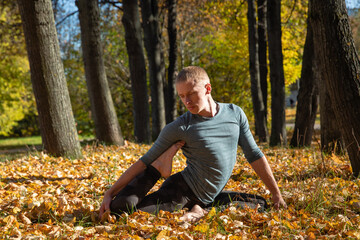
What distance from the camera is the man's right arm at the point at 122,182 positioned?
3.19 m

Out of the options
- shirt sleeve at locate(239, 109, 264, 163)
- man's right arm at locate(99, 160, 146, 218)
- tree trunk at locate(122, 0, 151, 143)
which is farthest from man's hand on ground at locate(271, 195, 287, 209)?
tree trunk at locate(122, 0, 151, 143)

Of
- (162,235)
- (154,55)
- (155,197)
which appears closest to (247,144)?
(155,197)

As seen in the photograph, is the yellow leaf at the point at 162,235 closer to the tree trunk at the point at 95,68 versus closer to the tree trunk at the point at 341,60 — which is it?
the tree trunk at the point at 341,60

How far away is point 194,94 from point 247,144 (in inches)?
30.4

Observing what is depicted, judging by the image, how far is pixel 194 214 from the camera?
3.15m

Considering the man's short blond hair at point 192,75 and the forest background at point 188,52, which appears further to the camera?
the forest background at point 188,52

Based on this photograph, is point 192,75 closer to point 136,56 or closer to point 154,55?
point 136,56

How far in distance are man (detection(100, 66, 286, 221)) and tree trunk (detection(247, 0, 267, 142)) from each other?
8228 millimetres

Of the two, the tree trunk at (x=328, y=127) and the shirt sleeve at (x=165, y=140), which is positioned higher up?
the shirt sleeve at (x=165, y=140)

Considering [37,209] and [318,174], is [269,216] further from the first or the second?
[37,209]

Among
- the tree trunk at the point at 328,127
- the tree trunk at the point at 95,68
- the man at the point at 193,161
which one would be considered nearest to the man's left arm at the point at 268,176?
the man at the point at 193,161

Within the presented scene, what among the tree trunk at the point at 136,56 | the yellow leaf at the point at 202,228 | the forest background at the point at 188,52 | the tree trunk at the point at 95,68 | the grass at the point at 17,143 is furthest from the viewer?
the grass at the point at 17,143

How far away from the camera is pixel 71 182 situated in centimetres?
457

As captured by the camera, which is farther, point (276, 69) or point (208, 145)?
point (276, 69)
